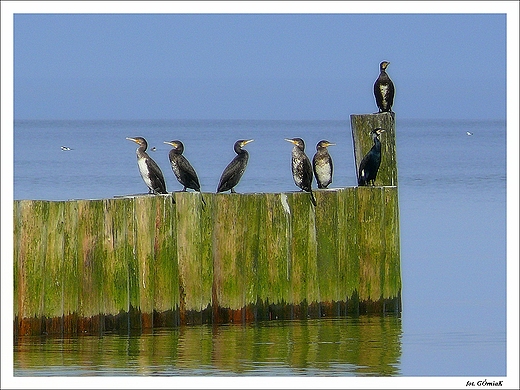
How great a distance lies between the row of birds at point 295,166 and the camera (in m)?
13.9

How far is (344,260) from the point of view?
13906mm

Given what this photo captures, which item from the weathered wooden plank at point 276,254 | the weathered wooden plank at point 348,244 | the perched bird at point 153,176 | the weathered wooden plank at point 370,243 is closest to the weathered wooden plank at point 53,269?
the perched bird at point 153,176

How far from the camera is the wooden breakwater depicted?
40.5ft

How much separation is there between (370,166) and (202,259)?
2499 millimetres

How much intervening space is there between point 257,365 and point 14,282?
247 centimetres

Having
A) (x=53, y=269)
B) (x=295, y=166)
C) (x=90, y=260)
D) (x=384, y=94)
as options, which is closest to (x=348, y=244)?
(x=295, y=166)

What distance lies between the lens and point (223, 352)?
12352 mm

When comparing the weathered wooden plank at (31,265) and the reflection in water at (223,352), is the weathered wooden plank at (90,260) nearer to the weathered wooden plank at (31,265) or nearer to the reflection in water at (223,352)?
the reflection in water at (223,352)

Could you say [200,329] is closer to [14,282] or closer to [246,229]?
[246,229]

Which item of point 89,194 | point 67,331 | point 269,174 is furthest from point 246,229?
point 269,174

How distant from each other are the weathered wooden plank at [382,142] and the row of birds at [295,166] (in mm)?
79

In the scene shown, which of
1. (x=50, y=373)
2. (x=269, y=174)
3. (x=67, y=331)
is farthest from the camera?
(x=269, y=174)

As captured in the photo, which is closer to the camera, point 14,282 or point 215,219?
point 14,282

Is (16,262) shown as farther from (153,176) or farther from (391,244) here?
(391,244)
